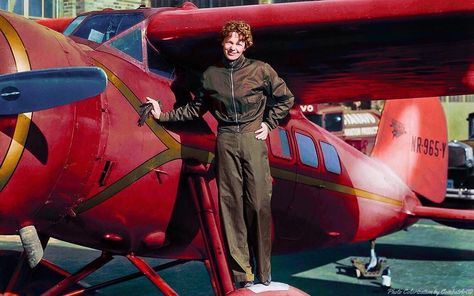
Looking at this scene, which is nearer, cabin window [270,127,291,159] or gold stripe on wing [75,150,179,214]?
gold stripe on wing [75,150,179,214]

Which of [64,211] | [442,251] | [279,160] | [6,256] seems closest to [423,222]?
[442,251]

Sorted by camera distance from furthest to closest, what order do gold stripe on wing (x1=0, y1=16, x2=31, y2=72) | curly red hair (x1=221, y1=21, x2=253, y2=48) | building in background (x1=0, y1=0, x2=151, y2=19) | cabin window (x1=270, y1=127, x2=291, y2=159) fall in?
building in background (x1=0, y1=0, x2=151, y2=19) → cabin window (x1=270, y1=127, x2=291, y2=159) → curly red hair (x1=221, y1=21, x2=253, y2=48) → gold stripe on wing (x1=0, y1=16, x2=31, y2=72)

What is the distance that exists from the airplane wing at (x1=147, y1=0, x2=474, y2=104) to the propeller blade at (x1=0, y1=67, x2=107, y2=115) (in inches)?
45.5

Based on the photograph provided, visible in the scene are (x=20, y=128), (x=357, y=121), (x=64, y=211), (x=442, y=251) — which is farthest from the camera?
(x=357, y=121)

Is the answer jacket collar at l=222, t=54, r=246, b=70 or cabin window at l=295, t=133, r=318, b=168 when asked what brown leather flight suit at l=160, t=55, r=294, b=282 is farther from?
cabin window at l=295, t=133, r=318, b=168

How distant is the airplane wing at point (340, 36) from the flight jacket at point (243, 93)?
1.64 ft

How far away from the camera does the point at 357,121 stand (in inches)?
904

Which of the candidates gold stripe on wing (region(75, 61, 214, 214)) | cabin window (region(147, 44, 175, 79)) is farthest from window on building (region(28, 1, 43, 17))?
gold stripe on wing (region(75, 61, 214, 214))

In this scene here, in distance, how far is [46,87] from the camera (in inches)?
137

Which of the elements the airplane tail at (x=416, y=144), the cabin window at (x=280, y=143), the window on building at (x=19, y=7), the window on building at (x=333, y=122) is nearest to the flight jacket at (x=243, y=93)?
the cabin window at (x=280, y=143)

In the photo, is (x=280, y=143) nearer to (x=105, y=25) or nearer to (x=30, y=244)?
(x=105, y=25)

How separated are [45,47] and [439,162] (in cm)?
734

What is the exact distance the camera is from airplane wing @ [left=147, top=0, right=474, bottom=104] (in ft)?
14.0

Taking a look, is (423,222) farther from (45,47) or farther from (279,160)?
(45,47)
